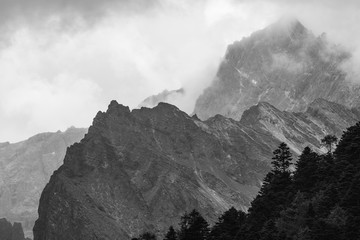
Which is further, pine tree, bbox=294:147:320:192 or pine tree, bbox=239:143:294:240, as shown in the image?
pine tree, bbox=294:147:320:192

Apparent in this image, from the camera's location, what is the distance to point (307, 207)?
128375 millimetres

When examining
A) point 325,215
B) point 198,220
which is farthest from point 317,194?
point 198,220

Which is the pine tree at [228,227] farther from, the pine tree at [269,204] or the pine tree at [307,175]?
the pine tree at [307,175]

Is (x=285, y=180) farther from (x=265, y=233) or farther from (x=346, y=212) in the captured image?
(x=346, y=212)

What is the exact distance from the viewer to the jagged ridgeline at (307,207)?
114 meters

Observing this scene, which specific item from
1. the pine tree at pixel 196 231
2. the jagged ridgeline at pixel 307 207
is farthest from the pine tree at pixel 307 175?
the pine tree at pixel 196 231

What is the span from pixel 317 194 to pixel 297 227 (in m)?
11.3

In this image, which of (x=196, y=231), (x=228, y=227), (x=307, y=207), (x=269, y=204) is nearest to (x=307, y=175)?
(x=269, y=204)

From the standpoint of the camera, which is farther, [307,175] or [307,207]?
[307,175]

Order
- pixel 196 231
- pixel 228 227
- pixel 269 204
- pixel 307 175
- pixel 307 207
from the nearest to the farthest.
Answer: pixel 307 207 → pixel 307 175 → pixel 269 204 → pixel 228 227 → pixel 196 231

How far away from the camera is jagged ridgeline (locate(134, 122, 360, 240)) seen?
114 metres

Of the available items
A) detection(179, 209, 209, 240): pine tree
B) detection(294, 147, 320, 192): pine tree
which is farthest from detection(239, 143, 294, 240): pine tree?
detection(179, 209, 209, 240): pine tree

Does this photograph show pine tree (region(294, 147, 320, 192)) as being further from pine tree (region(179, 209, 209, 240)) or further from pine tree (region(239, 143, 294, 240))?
pine tree (region(179, 209, 209, 240))

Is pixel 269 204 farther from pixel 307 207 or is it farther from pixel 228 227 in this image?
pixel 307 207
